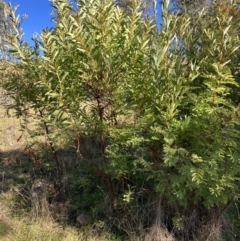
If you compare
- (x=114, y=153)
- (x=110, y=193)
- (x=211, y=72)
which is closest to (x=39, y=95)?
(x=114, y=153)

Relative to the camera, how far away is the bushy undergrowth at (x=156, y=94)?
2.74 metres

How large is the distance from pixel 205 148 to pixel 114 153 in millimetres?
863

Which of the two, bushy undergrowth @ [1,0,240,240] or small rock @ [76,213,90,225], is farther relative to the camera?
small rock @ [76,213,90,225]

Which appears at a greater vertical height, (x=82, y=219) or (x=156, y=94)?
(x=156, y=94)

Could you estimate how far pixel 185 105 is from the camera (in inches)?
116

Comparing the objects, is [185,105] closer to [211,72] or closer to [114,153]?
[211,72]

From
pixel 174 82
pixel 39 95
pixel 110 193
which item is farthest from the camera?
pixel 110 193

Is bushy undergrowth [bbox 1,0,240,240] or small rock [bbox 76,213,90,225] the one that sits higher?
bushy undergrowth [bbox 1,0,240,240]

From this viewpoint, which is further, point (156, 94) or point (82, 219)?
point (82, 219)

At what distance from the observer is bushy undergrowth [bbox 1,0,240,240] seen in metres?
2.74

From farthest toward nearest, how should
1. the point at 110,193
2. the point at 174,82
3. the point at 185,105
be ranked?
the point at 110,193
the point at 185,105
the point at 174,82

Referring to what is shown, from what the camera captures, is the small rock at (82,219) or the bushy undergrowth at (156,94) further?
the small rock at (82,219)

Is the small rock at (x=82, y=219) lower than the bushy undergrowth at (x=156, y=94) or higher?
lower

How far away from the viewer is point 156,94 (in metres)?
2.79
